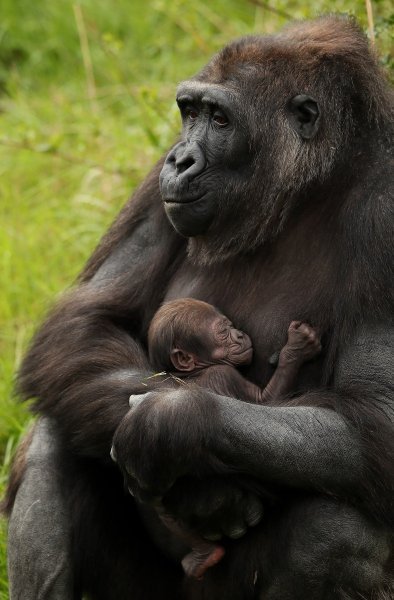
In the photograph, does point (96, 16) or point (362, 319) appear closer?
point (362, 319)

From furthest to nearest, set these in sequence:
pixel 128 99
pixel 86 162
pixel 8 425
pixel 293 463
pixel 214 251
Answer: pixel 128 99, pixel 86 162, pixel 8 425, pixel 214 251, pixel 293 463

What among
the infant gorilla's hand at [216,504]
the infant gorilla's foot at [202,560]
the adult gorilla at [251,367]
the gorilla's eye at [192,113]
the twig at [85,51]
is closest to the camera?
the adult gorilla at [251,367]

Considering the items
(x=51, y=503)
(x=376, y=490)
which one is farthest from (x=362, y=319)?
(x=51, y=503)

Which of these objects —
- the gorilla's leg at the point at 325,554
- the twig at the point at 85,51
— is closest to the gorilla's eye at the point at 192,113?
the gorilla's leg at the point at 325,554

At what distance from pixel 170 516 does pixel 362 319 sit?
1106 millimetres

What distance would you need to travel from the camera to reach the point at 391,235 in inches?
193

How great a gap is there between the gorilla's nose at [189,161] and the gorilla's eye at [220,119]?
0.14m

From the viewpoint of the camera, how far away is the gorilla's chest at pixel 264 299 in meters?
5.15

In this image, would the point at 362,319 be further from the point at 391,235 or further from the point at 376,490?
the point at 376,490

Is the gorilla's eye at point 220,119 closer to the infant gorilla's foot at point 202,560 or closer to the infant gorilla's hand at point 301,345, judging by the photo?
the infant gorilla's hand at point 301,345

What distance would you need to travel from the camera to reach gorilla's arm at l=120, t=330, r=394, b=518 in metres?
4.66

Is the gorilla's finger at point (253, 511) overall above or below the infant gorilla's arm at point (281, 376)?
below

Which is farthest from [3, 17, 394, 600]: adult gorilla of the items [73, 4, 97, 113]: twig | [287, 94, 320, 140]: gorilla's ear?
[73, 4, 97, 113]: twig

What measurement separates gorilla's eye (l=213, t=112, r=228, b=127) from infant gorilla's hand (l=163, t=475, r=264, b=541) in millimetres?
1489
